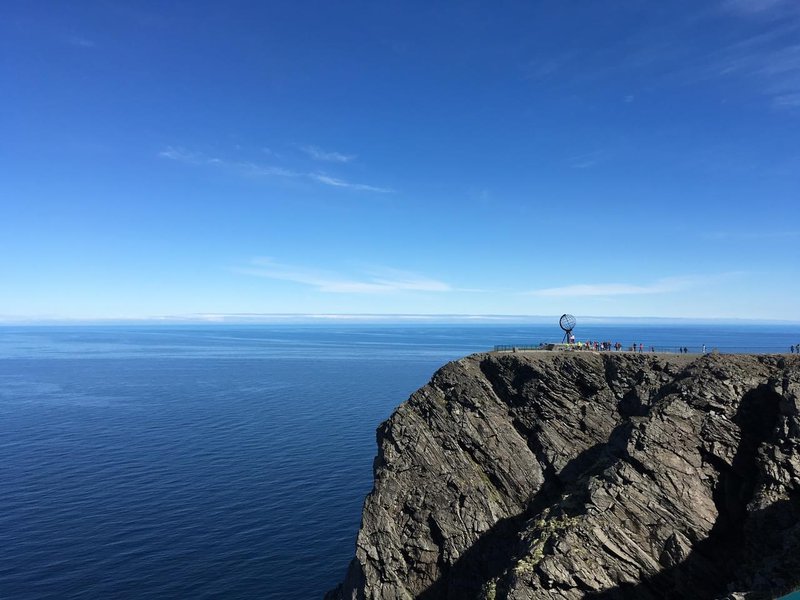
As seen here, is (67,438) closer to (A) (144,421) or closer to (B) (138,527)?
(A) (144,421)

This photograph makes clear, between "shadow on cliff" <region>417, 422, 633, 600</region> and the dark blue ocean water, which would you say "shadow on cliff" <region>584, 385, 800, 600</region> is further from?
the dark blue ocean water

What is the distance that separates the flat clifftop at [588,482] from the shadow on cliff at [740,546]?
8cm

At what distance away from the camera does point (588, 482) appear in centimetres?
3450

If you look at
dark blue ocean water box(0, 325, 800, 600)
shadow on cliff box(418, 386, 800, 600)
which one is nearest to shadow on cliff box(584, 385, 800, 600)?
shadow on cliff box(418, 386, 800, 600)

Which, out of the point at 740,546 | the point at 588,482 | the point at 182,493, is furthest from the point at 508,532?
the point at 182,493

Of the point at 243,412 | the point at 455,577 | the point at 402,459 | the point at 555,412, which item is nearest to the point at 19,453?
the point at 243,412

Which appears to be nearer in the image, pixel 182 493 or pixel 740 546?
pixel 740 546

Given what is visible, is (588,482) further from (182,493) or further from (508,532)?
(182,493)

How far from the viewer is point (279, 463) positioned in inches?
3219

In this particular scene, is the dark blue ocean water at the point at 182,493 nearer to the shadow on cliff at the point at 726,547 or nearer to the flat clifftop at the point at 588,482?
the flat clifftop at the point at 588,482

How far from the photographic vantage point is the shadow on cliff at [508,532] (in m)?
36.0

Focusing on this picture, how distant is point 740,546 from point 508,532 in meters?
16.4

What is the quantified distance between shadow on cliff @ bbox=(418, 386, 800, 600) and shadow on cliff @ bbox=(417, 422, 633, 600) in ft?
0.26

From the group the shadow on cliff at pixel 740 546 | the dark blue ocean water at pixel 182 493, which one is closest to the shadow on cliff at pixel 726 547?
the shadow on cliff at pixel 740 546
